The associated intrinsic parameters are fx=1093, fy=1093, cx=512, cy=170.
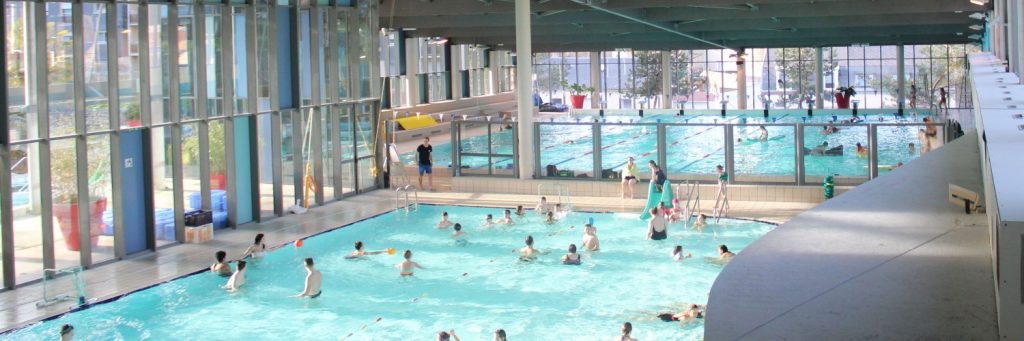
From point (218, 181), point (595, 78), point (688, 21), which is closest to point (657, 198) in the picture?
point (218, 181)

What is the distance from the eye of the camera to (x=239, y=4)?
17.6 metres

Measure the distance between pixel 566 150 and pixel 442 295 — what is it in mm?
8616

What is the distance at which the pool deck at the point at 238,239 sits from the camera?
12.7 metres

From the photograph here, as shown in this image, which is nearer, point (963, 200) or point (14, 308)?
point (963, 200)

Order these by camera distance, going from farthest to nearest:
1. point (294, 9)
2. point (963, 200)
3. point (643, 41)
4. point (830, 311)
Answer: point (643, 41) < point (294, 9) < point (963, 200) < point (830, 311)

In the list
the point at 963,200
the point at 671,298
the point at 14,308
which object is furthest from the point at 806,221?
the point at 14,308

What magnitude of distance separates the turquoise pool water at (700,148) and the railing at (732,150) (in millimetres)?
18

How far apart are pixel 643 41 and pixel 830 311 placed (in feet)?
124

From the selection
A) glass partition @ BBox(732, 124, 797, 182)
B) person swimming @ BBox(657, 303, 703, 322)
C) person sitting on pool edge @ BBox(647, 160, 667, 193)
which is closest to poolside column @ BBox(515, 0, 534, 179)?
person sitting on pool edge @ BBox(647, 160, 667, 193)

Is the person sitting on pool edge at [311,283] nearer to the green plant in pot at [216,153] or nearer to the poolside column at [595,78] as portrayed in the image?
the green plant in pot at [216,153]

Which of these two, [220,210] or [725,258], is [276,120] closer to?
[220,210]

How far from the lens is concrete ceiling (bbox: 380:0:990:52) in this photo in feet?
82.3

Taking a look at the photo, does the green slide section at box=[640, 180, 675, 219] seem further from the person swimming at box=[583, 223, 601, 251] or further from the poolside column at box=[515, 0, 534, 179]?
the poolside column at box=[515, 0, 534, 179]

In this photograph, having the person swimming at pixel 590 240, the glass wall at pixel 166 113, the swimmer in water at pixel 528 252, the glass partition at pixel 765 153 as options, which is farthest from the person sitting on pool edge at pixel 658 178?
the glass wall at pixel 166 113
